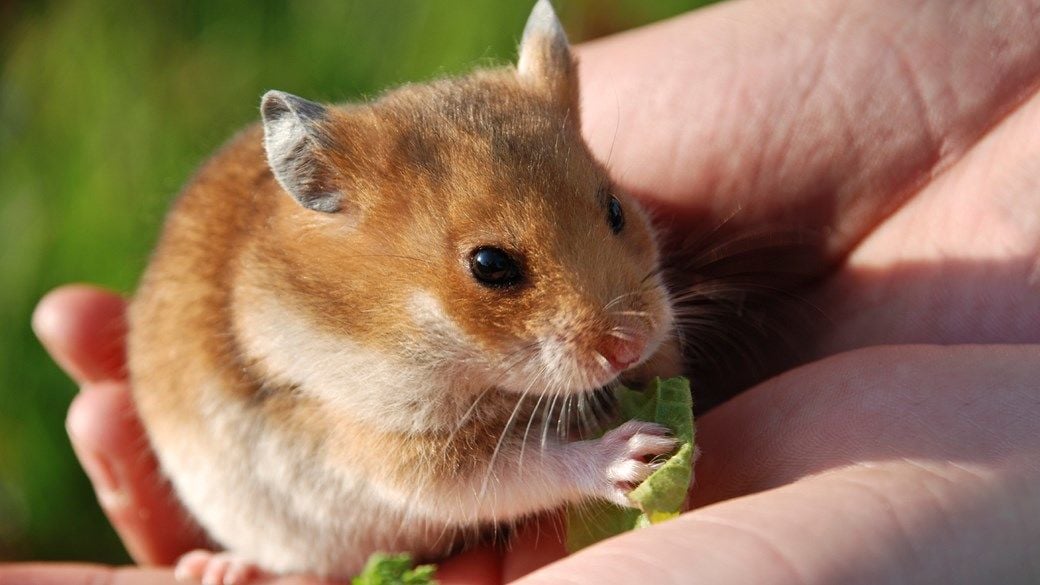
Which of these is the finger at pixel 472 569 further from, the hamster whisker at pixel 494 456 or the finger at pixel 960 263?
the finger at pixel 960 263

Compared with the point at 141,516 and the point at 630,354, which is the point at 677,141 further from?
the point at 141,516

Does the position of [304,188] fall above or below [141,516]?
above

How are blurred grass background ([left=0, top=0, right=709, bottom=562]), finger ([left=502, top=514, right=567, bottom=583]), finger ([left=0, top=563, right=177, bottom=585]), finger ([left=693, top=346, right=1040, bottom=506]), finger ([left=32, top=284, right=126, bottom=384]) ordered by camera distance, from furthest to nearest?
blurred grass background ([left=0, top=0, right=709, bottom=562]) < finger ([left=32, top=284, right=126, bottom=384]) < finger ([left=0, top=563, right=177, bottom=585]) < finger ([left=502, top=514, right=567, bottom=583]) < finger ([left=693, top=346, right=1040, bottom=506])

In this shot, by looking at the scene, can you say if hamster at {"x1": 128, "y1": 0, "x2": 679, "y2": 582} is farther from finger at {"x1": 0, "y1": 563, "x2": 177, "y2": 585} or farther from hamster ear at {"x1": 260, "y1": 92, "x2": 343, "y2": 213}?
finger at {"x1": 0, "y1": 563, "x2": 177, "y2": 585}

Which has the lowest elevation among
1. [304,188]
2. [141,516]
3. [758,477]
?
[141,516]

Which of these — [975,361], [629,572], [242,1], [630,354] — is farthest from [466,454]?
[242,1]

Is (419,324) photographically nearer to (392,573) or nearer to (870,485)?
(392,573)

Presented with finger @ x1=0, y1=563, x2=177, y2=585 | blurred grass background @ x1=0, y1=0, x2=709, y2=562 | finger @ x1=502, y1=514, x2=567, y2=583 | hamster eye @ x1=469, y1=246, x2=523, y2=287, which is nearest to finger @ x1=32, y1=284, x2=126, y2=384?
blurred grass background @ x1=0, y1=0, x2=709, y2=562
